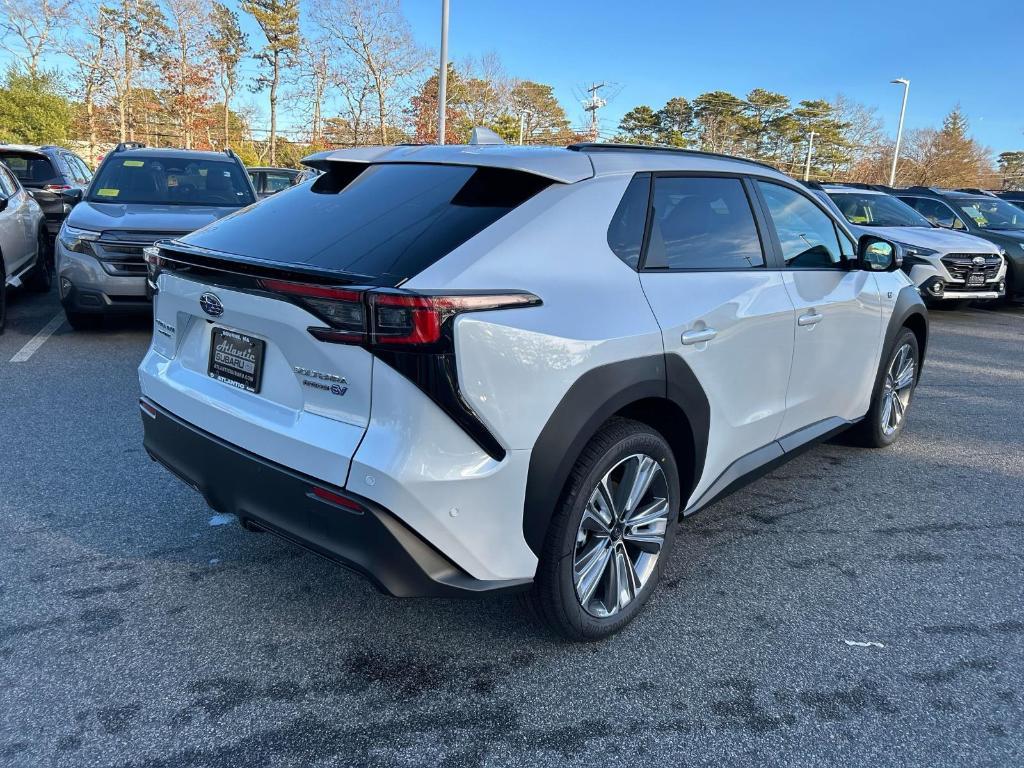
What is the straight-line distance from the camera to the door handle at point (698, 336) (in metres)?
2.81

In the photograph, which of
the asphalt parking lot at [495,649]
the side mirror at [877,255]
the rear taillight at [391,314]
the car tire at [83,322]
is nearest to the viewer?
the rear taillight at [391,314]

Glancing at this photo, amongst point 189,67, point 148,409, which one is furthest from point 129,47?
point 148,409

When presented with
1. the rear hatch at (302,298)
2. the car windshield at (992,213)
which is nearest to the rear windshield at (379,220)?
the rear hatch at (302,298)

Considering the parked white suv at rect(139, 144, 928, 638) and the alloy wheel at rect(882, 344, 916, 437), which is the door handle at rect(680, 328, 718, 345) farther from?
the alloy wheel at rect(882, 344, 916, 437)

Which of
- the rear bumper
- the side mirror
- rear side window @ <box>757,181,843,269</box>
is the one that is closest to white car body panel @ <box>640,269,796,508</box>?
rear side window @ <box>757,181,843,269</box>

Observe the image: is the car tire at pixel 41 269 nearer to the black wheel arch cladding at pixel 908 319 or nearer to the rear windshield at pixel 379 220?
the rear windshield at pixel 379 220

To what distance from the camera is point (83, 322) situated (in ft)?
24.9

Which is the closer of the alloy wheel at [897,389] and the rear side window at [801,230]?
the rear side window at [801,230]

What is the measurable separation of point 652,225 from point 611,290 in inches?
17.4

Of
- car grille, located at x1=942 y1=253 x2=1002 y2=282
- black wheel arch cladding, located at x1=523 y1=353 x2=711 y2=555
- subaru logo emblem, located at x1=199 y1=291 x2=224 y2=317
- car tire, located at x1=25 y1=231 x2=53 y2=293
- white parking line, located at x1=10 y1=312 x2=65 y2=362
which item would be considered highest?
car grille, located at x1=942 y1=253 x2=1002 y2=282

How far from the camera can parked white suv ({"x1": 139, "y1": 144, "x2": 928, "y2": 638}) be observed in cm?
218

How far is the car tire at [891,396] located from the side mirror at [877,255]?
1.87ft

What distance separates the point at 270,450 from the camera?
2393mm

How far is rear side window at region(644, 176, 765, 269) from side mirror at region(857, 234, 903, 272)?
1.09 m
